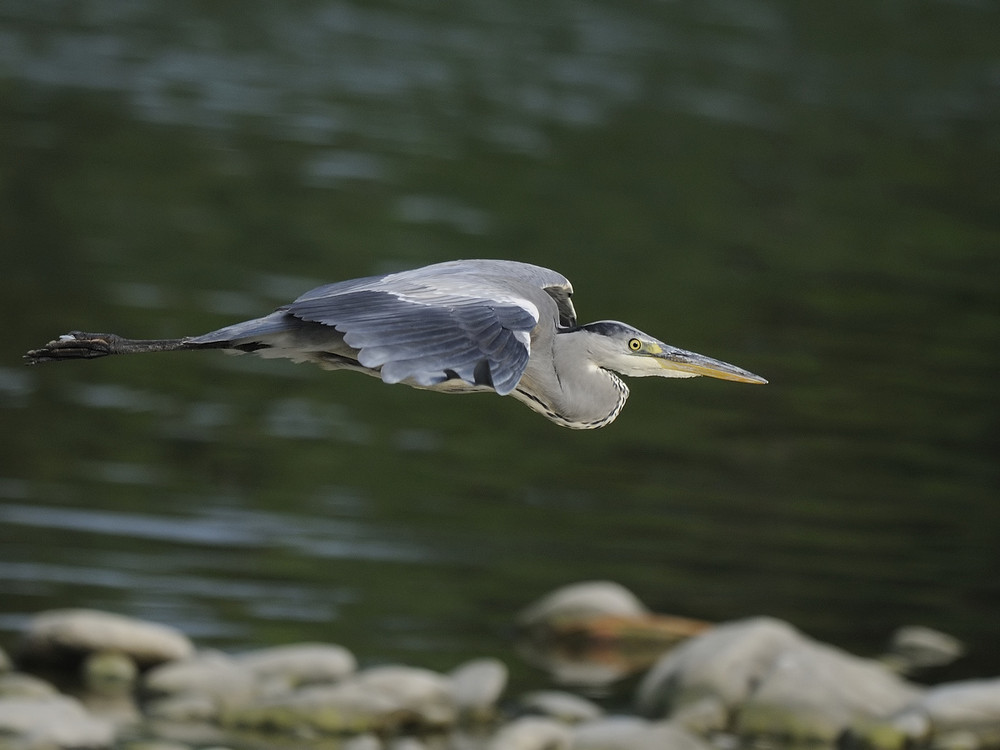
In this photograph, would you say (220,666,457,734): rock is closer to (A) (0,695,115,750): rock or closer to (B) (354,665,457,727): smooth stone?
(B) (354,665,457,727): smooth stone

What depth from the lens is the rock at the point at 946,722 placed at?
54.2 feet

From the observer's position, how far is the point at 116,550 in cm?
1980

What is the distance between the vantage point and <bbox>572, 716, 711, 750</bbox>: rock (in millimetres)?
15100

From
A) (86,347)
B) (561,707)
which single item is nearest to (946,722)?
(561,707)

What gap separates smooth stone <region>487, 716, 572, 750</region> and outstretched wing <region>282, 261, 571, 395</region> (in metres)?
9.77

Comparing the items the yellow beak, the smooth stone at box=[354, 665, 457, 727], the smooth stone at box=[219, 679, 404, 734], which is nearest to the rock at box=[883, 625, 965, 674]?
the smooth stone at box=[354, 665, 457, 727]

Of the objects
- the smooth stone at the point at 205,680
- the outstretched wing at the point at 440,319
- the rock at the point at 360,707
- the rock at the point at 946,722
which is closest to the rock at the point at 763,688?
the rock at the point at 946,722

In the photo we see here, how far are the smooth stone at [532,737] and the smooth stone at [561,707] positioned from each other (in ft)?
3.49

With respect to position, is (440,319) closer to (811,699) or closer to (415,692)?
(415,692)

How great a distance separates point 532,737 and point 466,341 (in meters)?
10.7

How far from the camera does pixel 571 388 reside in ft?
20.0

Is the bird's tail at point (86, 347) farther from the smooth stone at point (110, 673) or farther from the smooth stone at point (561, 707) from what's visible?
the smooth stone at point (561, 707)

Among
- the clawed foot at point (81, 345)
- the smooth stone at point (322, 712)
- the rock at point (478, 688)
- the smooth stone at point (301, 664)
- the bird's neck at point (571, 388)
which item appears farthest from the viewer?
the smooth stone at point (301, 664)

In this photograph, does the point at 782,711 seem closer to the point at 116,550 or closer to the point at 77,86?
the point at 116,550
